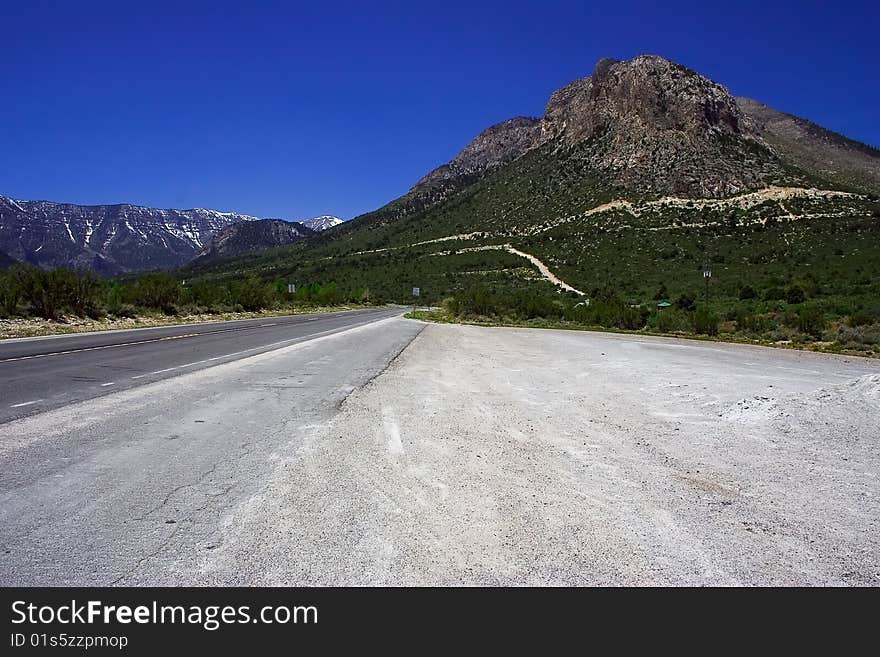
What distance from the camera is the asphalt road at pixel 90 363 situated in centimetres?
798

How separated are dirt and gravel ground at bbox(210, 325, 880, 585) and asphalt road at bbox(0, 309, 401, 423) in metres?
4.26

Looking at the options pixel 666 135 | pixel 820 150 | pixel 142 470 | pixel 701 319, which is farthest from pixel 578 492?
pixel 820 150

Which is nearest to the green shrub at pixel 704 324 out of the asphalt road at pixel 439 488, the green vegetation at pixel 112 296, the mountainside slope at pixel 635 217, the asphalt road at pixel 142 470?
the mountainside slope at pixel 635 217

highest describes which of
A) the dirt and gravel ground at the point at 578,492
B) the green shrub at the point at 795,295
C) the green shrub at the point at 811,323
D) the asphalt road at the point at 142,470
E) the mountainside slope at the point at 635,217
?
the mountainside slope at the point at 635,217

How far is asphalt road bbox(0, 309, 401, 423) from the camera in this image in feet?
26.2

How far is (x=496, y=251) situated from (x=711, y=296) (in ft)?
139

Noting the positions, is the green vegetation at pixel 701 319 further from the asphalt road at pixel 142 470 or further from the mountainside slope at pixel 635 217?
the asphalt road at pixel 142 470

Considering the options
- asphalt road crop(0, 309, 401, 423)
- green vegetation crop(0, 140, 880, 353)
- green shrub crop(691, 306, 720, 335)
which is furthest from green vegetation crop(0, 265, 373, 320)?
green shrub crop(691, 306, 720, 335)

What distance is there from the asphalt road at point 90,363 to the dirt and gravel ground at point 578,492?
4265mm

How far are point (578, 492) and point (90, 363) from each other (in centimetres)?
1141

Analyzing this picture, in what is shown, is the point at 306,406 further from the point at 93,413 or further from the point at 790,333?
the point at 790,333

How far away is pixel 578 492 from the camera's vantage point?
4.58 metres

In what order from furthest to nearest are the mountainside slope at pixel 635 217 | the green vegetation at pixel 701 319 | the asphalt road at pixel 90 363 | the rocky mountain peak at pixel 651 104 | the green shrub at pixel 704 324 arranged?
the rocky mountain peak at pixel 651 104 < the mountainside slope at pixel 635 217 < the green shrub at pixel 704 324 < the green vegetation at pixel 701 319 < the asphalt road at pixel 90 363

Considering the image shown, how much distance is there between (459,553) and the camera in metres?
3.36
